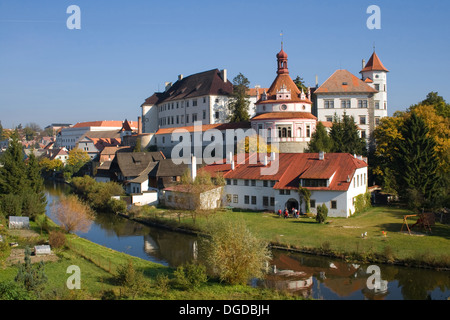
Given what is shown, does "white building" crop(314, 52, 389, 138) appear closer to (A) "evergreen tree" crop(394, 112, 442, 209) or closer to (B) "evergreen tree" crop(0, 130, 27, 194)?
(A) "evergreen tree" crop(394, 112, 442, 209)

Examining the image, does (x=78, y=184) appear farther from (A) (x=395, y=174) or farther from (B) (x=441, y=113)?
(B) (x=441, y=113)

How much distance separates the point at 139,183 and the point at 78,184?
40.0 ft

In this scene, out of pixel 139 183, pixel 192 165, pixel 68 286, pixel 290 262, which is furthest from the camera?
pixel 139 183

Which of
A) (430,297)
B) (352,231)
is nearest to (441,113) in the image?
(352,231)

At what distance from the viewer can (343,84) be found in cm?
6112

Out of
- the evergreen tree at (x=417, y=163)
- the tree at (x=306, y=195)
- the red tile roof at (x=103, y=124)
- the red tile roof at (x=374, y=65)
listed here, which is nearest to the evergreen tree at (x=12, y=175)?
the tree at (x=306, y=195)

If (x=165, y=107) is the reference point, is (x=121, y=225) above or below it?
below

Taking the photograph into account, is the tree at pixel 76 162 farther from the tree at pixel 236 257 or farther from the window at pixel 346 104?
Answer: the tree at pixel 236 257

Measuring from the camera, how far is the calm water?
58.9 feet

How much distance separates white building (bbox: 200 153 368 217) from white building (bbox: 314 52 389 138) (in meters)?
24.7

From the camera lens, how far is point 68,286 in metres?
16.9

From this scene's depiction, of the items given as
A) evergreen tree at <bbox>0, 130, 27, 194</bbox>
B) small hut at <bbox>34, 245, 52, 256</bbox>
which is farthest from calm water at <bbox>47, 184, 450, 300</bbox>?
evergreen tree at <bbox>0, 130, 27, 194</bbox>

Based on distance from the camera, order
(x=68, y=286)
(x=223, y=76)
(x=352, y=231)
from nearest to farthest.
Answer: (x=68, y=286)
(x=352, y=231)
(x=223, y=76)

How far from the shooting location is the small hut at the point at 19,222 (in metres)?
29.1
